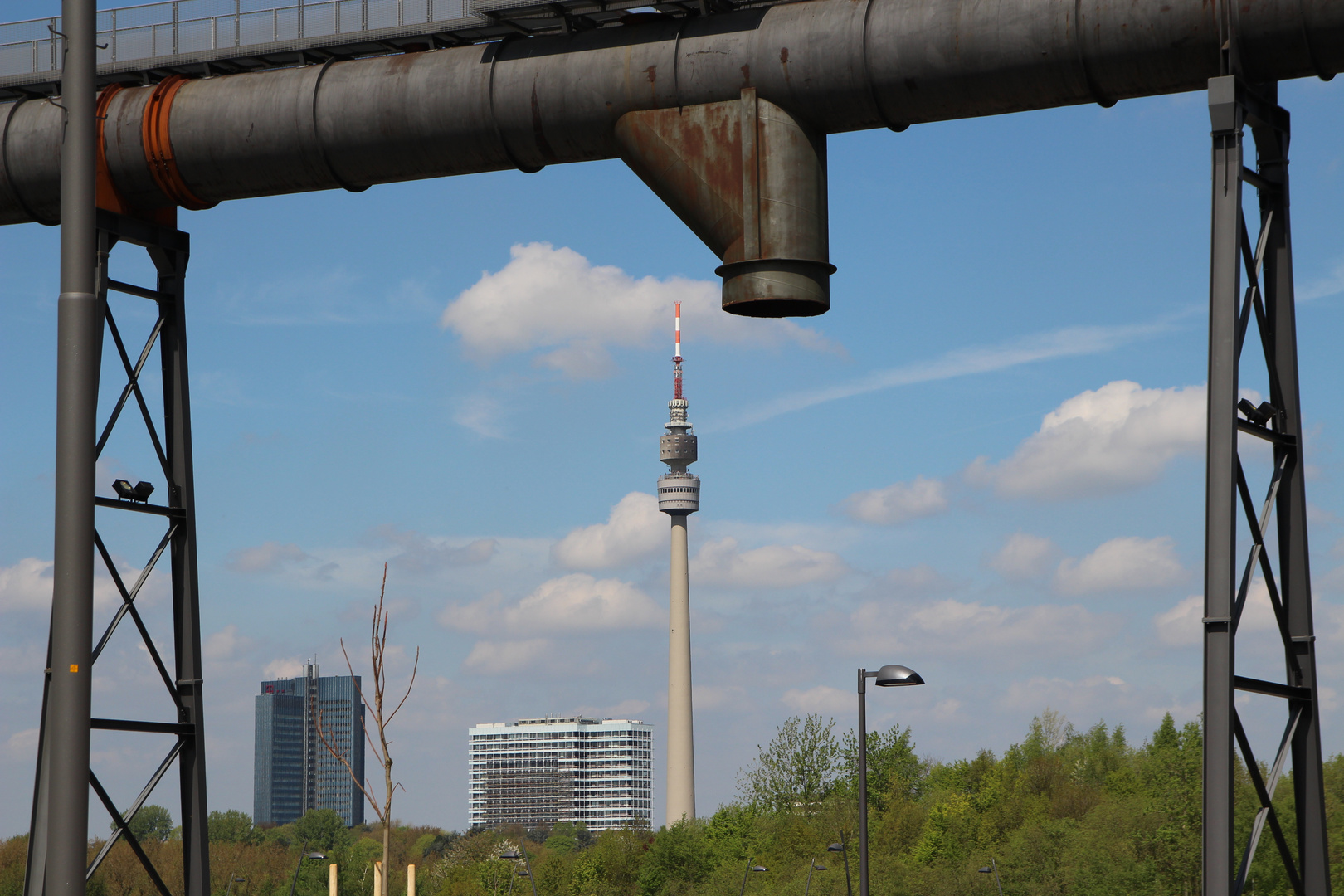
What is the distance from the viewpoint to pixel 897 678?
2238 centimetres

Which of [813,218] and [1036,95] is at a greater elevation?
[1036,95]

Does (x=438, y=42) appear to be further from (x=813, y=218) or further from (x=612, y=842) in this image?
(x=612, y=842)

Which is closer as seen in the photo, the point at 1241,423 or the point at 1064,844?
the point at 1241,423

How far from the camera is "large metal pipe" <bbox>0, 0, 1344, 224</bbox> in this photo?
12.3 m

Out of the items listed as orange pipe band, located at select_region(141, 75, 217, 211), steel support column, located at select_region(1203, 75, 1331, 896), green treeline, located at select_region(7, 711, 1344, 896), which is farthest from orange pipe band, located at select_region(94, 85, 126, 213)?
green treeline, located at select_region(7, 711, 1344, 896)

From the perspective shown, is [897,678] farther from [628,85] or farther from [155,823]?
[155,823]

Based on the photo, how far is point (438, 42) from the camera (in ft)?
49.2

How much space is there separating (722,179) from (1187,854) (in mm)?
59315

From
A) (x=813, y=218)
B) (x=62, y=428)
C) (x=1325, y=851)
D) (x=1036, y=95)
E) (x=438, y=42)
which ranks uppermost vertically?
(x=438, y=42)

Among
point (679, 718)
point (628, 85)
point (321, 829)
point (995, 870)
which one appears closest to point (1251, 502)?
point (628, 85)

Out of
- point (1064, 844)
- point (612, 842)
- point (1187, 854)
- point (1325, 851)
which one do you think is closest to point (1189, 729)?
point (1064, 844)

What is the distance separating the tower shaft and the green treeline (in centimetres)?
1947

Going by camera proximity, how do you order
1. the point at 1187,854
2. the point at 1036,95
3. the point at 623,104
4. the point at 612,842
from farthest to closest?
the point at 612,842, the point at 1187,854, the point at 623,104, the point at 1036,95

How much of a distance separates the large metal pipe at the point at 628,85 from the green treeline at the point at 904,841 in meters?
50.7
